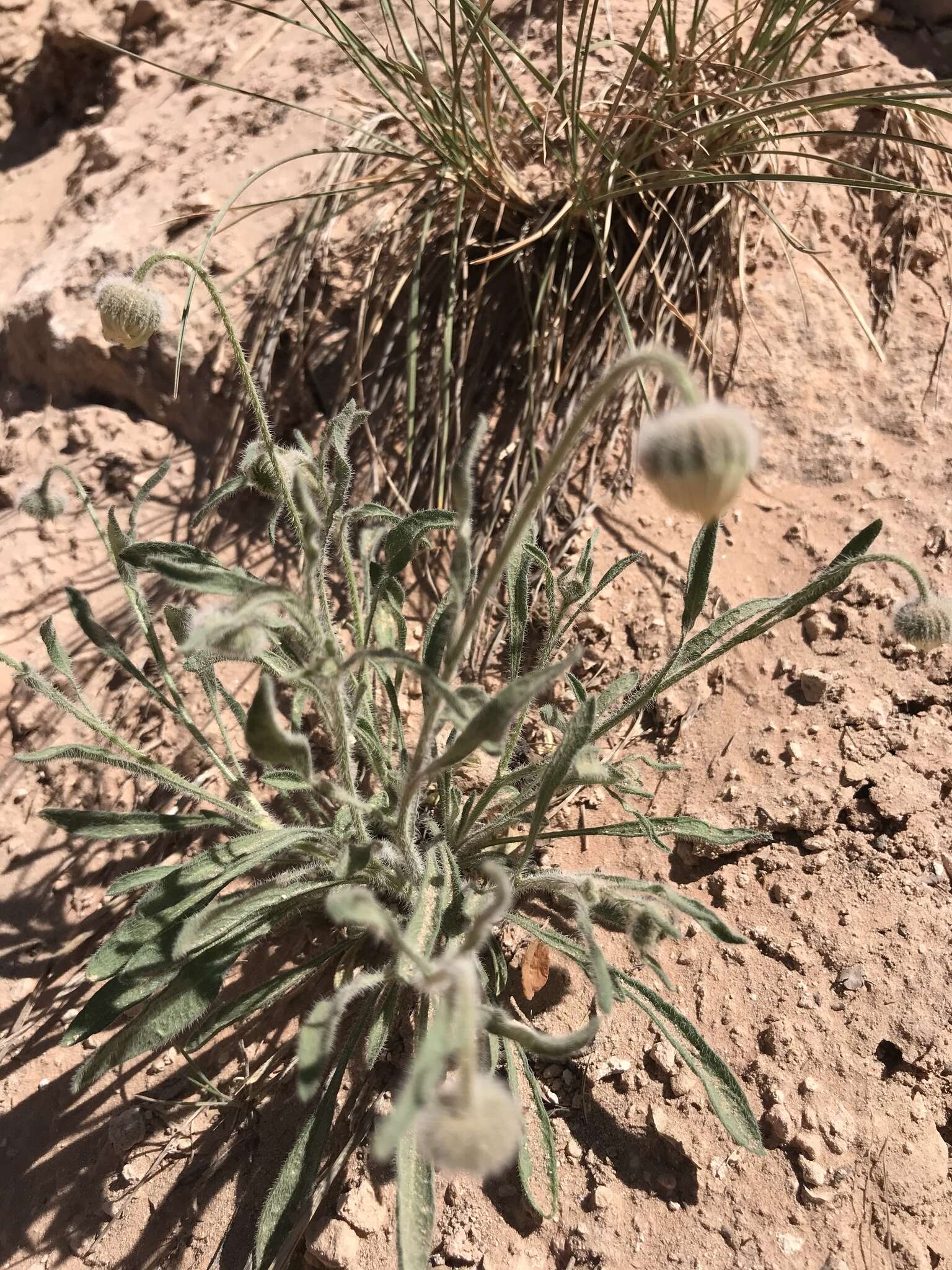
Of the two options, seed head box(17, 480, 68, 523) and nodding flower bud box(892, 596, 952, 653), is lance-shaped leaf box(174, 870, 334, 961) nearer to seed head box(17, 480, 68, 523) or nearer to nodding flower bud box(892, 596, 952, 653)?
seed head box(17, 480, 68, 523)

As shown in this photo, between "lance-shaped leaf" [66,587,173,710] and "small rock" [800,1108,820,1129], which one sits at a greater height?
"lance-shaped leaf" [66,587,173,710]

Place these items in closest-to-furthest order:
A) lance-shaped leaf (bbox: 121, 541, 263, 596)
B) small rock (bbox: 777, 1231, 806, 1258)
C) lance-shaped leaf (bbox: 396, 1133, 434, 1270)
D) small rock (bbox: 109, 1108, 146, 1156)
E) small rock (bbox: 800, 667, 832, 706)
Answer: lance-shaped leaf (bbox: 396, 1133, 434, 1270), lance-shaped leaf (bbox: 121, 541, 263, 596), small rock (bbox: 777, 1231, 806, 1258), small rock (bbox: 109, 1108, 146, 1156), small rock (bbox: 800, 667, 832, 706)

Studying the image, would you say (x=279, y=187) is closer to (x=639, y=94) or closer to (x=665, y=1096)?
(x=639, y=94)

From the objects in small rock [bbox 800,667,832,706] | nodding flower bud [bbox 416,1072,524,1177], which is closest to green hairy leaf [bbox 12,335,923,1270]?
nodding flower bud [bbox 416,1072,524,1177]

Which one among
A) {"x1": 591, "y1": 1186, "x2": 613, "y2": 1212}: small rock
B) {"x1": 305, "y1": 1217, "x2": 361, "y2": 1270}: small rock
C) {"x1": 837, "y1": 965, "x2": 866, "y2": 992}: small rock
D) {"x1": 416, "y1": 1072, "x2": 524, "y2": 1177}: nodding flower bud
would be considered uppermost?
{"x1": 416, "y1": 1072, "x2": 524, "y2": 1177}: nodding flower bud

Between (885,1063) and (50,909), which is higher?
(885,1063)

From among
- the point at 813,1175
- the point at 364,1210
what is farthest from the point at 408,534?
the point at 813,1175

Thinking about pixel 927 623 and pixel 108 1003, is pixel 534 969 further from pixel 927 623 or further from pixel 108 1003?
pixel 927 623

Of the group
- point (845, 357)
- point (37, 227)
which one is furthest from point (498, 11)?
point (37, 227)
